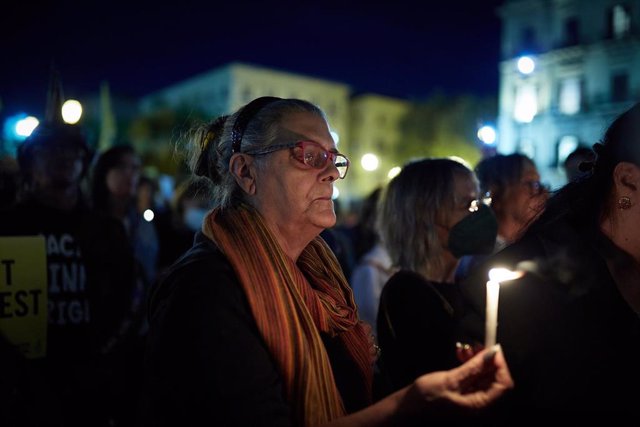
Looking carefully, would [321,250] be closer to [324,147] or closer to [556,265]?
[324,147]

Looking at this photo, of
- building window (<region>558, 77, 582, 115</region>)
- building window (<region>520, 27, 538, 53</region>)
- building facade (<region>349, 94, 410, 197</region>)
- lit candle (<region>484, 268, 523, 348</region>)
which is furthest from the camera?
building facade (<region>349, 94, 410, 197</region>)

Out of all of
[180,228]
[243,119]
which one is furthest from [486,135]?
[243,119]

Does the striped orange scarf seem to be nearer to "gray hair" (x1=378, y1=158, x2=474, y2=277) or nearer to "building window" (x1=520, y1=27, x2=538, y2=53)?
"gray hair" (x1=378, y1=158, x2=474, y2=277)

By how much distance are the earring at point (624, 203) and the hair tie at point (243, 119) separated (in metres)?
1.37

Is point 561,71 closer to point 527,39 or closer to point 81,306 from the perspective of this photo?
point 527,39

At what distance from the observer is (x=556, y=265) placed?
1719mm

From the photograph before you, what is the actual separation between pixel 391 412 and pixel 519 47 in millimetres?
37793

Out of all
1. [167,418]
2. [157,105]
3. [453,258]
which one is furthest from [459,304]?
[157,105]

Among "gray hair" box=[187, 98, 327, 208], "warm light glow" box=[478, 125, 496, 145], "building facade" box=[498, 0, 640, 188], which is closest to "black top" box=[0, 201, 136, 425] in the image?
"gray hair" box=[187, 98, 327, 208]

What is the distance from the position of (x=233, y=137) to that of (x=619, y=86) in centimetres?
2777

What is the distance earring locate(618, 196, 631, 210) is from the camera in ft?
6.12

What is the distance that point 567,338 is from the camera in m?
1.59

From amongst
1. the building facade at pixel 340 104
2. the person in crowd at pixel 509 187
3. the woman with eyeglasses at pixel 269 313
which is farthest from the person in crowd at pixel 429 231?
the building facade at pixel 340 104

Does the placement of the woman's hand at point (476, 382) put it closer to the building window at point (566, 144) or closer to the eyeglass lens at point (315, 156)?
the eyeglass lens at point (315, 156)
